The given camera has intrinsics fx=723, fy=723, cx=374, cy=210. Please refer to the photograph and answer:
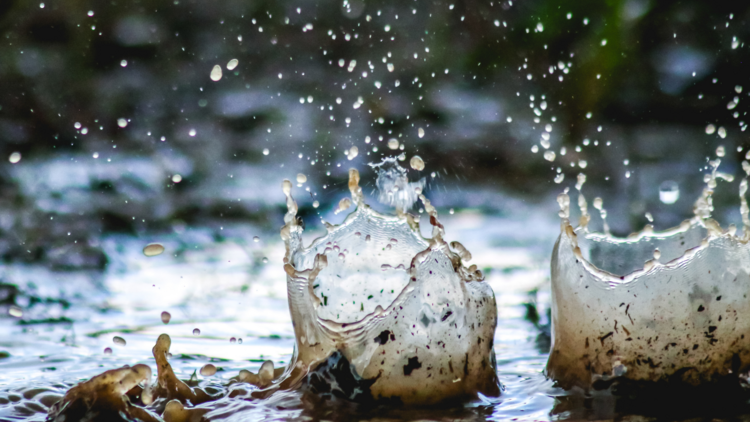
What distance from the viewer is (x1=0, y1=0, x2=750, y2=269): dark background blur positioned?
420 centimetres

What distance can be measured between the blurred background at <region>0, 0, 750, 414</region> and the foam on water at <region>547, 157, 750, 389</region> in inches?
70.1

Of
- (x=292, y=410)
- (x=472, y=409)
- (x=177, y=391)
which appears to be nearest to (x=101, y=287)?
(x=177, y=391)

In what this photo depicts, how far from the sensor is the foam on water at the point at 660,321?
1343mm

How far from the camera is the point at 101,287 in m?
2.51

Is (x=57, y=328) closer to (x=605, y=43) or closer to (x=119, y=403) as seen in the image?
(x=119, y=403)

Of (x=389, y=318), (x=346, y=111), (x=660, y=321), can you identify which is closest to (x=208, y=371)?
(x=389, y=318)

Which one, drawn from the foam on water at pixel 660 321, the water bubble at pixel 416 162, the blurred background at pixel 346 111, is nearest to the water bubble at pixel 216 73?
the blurred background at pixel 346 111

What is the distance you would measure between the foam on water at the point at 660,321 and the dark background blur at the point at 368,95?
2.49 metres

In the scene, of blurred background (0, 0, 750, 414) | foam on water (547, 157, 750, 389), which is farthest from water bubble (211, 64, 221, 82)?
foam on water (547, 157, 750, 389)

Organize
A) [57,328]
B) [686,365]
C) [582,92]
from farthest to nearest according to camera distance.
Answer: [582,92], [57,328], [686,365]

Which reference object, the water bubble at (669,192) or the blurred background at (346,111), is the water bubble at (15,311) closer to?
the blurred background at (346,111)

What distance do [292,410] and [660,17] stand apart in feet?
14.8

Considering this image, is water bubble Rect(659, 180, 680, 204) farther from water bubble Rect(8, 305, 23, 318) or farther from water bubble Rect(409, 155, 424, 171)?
water bubble Rect(8, 305, 23, 318)

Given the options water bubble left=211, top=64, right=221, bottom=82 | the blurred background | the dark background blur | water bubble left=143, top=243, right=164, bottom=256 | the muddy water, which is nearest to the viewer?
the muddy water
